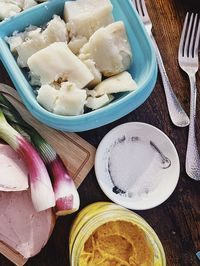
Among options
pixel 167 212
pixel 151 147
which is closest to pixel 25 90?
pixel 151 147

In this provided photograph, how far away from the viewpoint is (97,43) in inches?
46.6

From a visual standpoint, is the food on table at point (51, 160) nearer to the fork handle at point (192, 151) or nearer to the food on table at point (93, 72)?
the food on table at point (93, 72)

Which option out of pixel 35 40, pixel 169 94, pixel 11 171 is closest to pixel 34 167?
pixel 11 171

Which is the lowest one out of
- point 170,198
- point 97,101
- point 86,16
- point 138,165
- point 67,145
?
point 170,198

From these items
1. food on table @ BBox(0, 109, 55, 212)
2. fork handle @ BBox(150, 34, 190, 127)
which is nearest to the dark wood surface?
fork handle @ BBox(150, 34, 190, 127)

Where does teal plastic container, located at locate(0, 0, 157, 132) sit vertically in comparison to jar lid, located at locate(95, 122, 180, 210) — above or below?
above

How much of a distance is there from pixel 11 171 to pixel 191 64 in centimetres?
51

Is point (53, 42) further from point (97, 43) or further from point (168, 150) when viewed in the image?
point (168, 150)

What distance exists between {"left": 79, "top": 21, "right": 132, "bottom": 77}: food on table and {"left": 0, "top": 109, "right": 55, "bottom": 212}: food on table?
0.73ft

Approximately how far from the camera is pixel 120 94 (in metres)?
1.21

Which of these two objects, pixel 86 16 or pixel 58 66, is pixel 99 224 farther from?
pixel 86 16

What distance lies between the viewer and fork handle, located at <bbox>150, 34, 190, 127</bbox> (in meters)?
1.33

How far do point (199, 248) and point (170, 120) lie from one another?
1.03 feet

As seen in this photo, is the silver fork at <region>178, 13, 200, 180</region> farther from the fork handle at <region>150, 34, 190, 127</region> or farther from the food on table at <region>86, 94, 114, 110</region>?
the food on table at <region>86, 94, 114, 110</region>
